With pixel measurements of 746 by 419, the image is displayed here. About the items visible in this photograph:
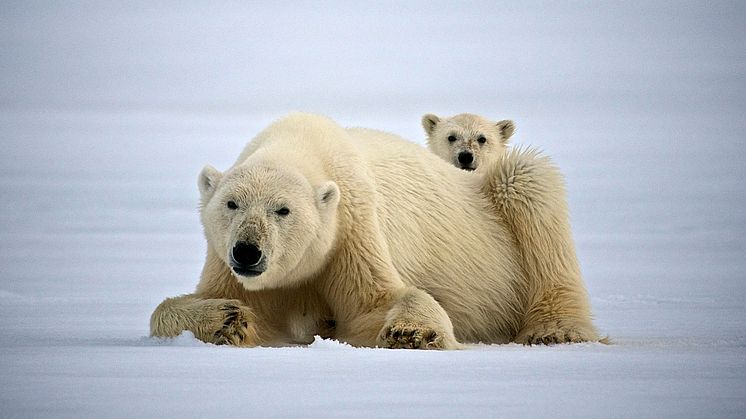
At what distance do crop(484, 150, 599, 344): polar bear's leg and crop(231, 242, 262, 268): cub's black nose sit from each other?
1.97 meters

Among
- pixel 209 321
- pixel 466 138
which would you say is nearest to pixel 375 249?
pixel 209 321

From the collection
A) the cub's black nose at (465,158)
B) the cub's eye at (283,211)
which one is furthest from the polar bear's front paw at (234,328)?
the cub's black nose at (465,158)

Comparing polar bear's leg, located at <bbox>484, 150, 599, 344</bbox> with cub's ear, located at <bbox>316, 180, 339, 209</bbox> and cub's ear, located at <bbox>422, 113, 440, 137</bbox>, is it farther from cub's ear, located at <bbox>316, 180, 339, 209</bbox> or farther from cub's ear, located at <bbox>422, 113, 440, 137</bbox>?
cub's ear, located at <bbox>422, 113, 440, 137</bbox>

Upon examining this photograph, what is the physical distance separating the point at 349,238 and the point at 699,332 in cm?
215

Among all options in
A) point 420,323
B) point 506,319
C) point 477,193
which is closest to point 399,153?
point 477,193

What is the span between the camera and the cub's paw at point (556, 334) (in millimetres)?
6332

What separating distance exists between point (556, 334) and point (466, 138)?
163 inches

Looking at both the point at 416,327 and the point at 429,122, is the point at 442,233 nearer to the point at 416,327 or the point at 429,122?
the point at 416,327

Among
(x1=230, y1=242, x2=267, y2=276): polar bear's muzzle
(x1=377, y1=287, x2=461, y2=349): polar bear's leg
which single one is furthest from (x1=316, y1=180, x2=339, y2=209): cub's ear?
(x1=377, y1=287, x2=461, y2=349): polar bear's leg

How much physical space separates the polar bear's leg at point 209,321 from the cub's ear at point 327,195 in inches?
25.8

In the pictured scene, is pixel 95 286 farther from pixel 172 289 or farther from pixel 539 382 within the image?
pixel 539 382

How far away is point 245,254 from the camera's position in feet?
17.3

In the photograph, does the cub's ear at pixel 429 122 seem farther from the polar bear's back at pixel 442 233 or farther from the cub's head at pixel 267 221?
the cub's head at pixel 267 221

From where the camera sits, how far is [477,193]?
722 centimetres
